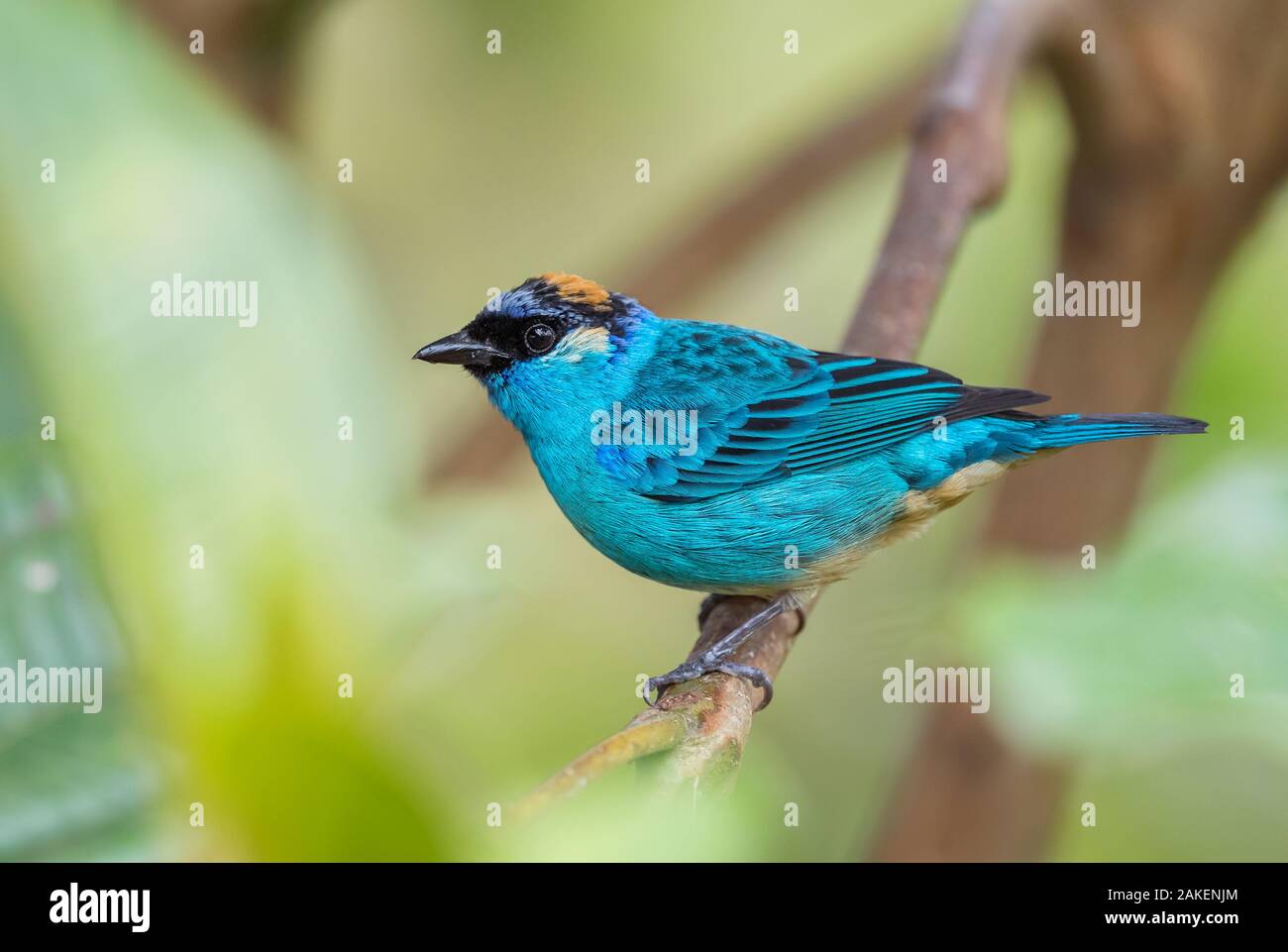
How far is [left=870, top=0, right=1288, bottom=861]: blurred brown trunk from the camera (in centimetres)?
344

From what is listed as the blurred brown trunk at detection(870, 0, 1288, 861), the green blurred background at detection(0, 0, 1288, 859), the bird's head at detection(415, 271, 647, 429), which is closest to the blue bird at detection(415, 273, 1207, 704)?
the bird's head at detection(415, 271, 647, 429)

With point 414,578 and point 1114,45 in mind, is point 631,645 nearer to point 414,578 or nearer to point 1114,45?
point 1114,45

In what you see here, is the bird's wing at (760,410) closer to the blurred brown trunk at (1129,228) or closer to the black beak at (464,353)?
the black beak at (464,353)

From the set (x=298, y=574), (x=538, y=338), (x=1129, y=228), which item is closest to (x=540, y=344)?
(x=538, y=338)

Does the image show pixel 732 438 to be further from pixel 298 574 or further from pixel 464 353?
pixel 298 574

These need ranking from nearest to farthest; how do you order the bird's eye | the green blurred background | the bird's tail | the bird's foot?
1. the green blurred background
2. the bird's foot
3. the bird's tail
4. the bird's eye

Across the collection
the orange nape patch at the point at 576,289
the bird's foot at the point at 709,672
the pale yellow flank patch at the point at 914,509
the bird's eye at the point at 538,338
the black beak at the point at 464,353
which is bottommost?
the bird's foot at the point at 709,672

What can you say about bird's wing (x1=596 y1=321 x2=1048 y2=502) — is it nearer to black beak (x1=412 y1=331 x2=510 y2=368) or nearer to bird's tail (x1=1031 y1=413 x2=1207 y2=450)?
bird's tail (x1=1031 y1=413 x2=1207 y2=450)

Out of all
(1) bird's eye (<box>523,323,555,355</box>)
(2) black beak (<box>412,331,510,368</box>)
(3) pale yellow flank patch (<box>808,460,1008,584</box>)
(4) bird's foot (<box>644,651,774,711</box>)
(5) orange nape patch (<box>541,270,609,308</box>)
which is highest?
(5) orange nape patch (<box>541,270,609,308</box>)

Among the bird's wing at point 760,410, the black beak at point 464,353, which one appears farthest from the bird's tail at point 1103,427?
the black beak at point 464,353

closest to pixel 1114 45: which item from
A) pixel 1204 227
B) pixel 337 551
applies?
pixel 1204 227

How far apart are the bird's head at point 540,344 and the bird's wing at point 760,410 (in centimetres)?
13

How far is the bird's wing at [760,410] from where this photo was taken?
2.87m

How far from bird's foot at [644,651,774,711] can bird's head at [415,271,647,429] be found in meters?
0.75
